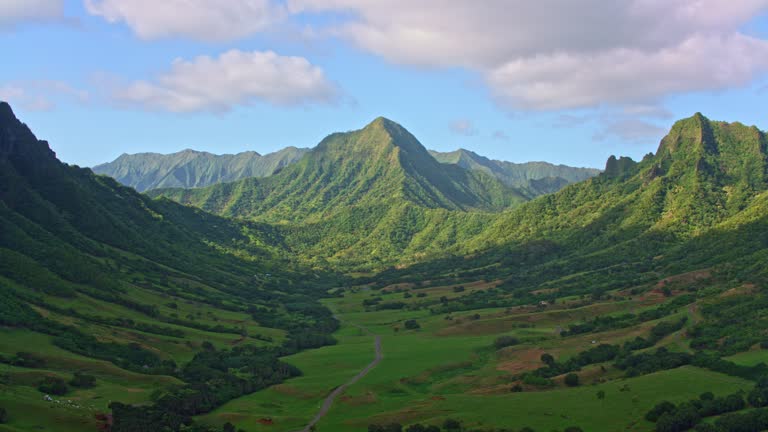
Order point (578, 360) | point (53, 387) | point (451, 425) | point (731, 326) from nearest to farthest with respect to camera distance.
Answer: point (451, 425) < point (53, 387) < point (578, 360) < point (731, 326)

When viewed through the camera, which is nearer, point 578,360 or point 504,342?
point 578,360

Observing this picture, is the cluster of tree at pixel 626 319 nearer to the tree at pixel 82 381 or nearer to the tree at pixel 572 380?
the tree at pixel 572 380

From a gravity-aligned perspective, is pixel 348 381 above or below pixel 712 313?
below

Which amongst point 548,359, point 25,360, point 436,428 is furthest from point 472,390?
point 25,360

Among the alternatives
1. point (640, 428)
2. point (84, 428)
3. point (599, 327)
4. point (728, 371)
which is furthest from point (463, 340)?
point (84, 428)

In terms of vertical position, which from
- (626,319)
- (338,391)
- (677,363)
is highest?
(626,319)

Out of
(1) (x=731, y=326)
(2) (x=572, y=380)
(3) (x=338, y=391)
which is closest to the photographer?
(2) (x=572, y=380)

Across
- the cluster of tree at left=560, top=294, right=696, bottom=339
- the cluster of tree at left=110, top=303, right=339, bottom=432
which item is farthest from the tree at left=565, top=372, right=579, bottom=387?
the cluster of tree at left=110, top=303, right=339, bottom=432

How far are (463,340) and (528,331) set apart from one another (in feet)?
58.3

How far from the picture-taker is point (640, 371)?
13662cm

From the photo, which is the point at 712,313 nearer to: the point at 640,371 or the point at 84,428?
the point at 640,371

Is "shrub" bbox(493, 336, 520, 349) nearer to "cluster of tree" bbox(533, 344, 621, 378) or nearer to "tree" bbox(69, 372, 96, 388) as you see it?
"cluster of tree" bbox(533, 344, 621, 378)

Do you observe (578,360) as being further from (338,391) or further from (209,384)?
(209,384)

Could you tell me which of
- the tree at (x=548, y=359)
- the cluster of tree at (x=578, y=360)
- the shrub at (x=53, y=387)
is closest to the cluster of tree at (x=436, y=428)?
the cluster of tree at (x=578, y=360)
